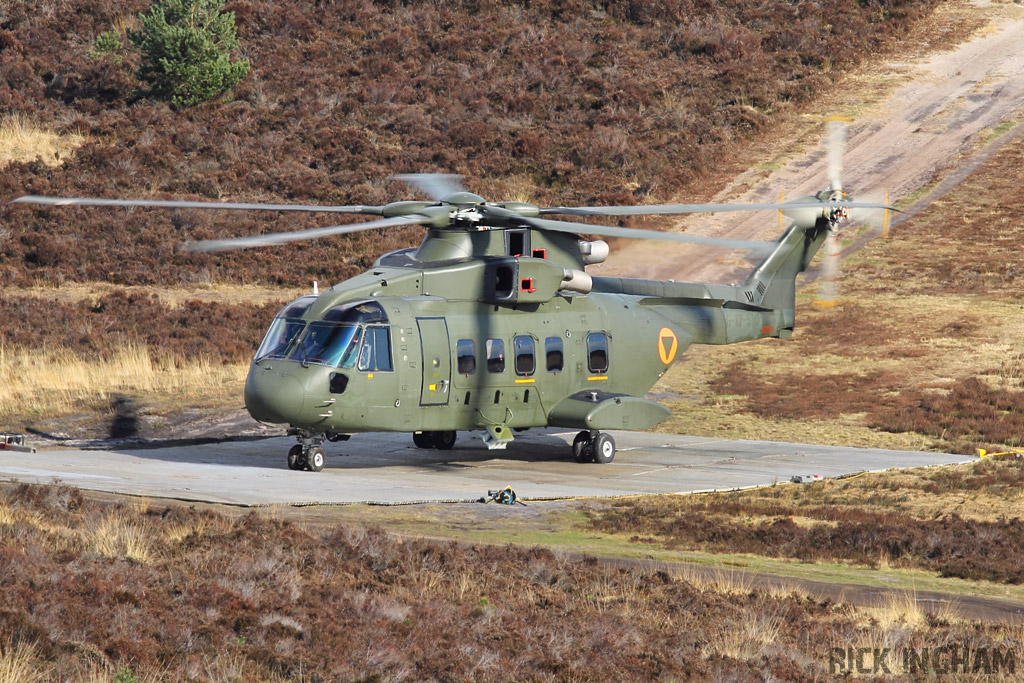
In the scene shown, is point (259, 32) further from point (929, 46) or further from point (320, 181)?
point (929, 46)

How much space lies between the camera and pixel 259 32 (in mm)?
60500

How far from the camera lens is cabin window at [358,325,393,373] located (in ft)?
64.4

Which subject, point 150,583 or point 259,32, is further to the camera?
point 259,32

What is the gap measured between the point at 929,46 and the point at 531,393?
4551cm

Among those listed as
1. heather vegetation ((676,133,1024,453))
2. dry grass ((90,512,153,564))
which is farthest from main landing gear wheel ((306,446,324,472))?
heather vegetation ((676,133,1024,453))

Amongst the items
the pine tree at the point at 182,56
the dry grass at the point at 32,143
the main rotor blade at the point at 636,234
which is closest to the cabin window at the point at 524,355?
the main rotor blade at the point at 636,234

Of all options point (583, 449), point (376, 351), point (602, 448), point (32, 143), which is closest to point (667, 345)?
point (602, 448)

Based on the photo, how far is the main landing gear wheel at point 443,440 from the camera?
76.3 feet

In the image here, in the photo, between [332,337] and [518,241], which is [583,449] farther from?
[332,337]

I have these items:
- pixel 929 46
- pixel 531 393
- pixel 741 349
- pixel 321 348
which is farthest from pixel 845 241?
pixel 321 348

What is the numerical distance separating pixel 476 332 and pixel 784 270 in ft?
27.9

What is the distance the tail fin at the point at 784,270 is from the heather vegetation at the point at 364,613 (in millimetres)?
13540

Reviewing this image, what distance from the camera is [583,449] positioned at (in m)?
22.6

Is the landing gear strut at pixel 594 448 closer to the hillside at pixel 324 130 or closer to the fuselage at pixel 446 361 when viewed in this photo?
the fuselage at pixel 446 361
